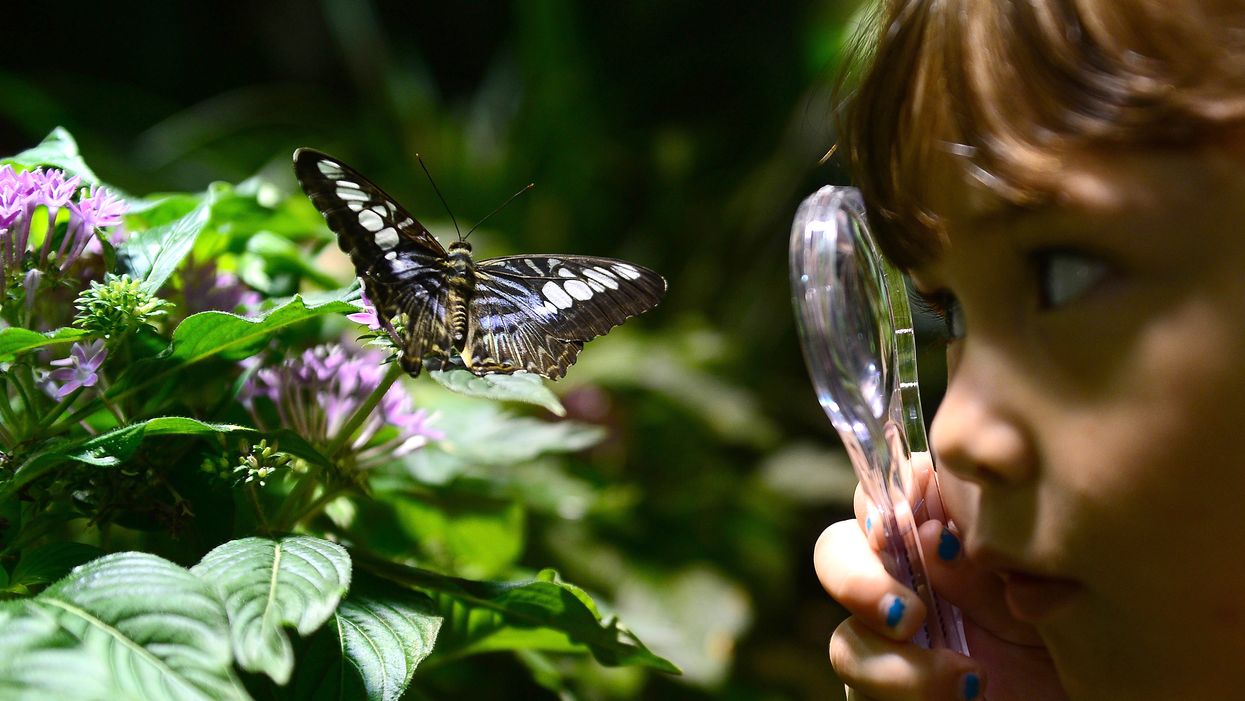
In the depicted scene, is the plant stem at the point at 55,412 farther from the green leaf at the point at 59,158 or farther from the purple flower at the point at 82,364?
the green leaf at the point at 59,158

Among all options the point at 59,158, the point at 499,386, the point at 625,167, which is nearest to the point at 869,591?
the point at 499,386

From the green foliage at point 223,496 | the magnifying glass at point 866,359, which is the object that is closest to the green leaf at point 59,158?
the green foliage at point 223,496

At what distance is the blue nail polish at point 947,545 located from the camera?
0.56 meters

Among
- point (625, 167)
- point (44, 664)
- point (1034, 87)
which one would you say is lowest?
point (625, 167)

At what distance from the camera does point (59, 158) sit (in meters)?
0.64

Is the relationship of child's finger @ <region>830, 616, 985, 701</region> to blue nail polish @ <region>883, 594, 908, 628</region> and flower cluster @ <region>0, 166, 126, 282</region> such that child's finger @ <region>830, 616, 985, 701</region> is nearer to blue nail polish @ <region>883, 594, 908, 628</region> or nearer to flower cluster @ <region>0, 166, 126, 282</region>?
blue nail polish @ <region>883, 594, 908, 628</region>

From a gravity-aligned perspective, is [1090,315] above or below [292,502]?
above

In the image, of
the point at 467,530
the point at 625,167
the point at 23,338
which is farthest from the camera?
the point at 625,167

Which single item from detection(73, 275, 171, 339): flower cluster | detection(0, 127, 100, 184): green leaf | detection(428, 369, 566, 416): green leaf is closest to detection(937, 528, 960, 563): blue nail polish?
detection(428, 369, 566, 416): green leaf

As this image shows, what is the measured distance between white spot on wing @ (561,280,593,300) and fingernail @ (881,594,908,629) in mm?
279

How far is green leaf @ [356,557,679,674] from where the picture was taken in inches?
21.6

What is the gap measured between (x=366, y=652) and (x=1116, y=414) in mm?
351

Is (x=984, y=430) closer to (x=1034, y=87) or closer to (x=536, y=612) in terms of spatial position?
(x=1034, y=87)

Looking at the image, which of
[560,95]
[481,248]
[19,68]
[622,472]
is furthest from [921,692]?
[19,68]
